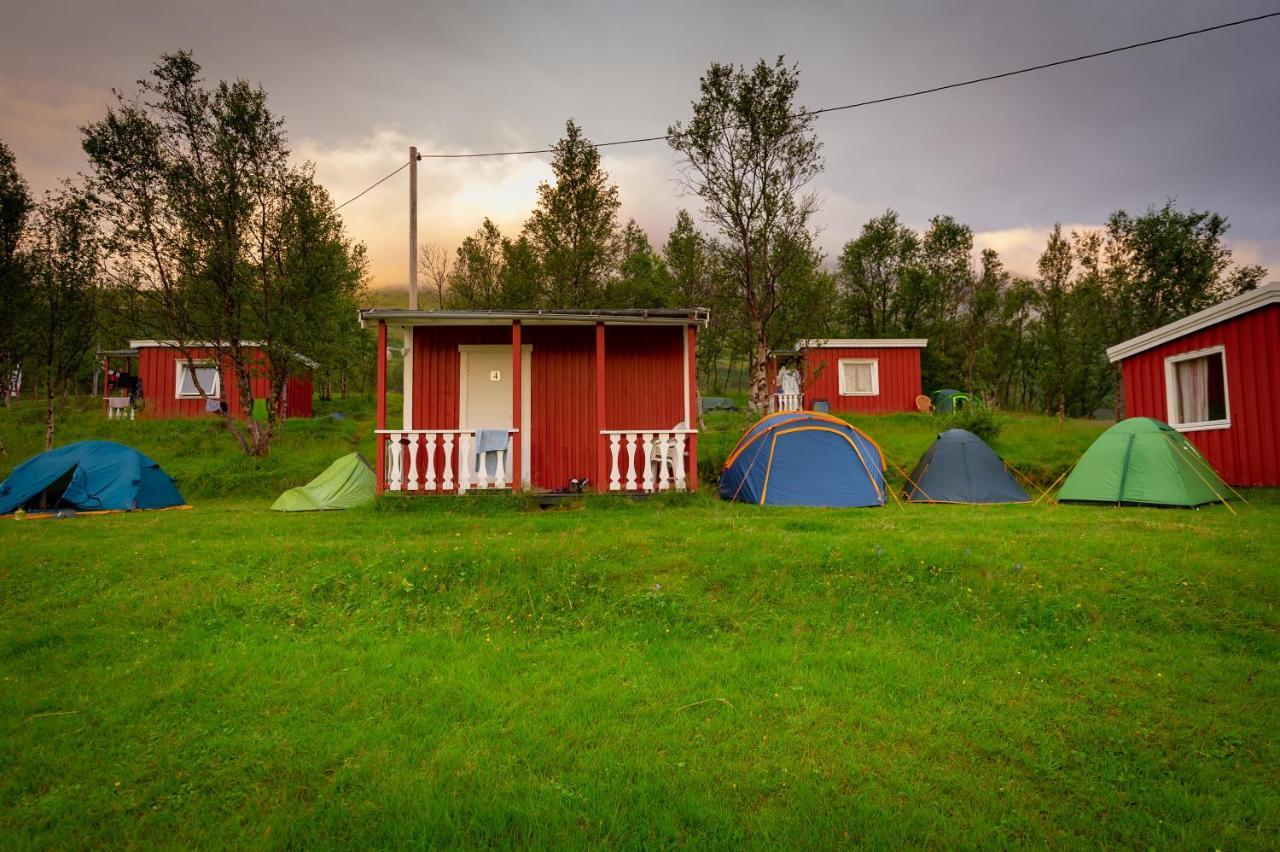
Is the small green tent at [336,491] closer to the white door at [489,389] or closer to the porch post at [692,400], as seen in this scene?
the white door at [489,389]

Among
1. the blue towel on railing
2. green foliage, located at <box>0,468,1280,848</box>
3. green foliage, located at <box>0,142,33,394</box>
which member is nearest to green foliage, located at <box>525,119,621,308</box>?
the blue towel on railing

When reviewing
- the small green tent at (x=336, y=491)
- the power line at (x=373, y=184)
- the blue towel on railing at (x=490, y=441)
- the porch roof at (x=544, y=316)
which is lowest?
the small green tent at (x=336, y=491)

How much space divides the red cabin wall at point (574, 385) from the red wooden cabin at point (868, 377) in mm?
11939

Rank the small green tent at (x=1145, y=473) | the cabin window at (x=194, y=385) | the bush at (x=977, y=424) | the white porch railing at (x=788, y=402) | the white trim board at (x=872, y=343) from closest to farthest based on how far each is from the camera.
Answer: the small green tent at (x=1145, y=473), the bush at (x=977, y=424), the cabin window at (x=194, y=385), the white porch railing at (x=788, y=402), the white trim board at (x=872, y=343)

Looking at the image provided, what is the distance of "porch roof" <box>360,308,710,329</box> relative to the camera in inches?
376

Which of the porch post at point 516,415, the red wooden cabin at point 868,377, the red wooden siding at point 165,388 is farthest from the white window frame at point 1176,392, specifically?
the red wooden siding at point 165,388

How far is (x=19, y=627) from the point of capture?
491 centimetres

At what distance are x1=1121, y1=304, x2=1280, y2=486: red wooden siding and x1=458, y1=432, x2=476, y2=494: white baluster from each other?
43.1ft

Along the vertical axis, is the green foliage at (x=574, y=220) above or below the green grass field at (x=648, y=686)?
above

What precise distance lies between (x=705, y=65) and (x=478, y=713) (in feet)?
56.0

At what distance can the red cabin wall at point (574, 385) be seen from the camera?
1092 centimetres

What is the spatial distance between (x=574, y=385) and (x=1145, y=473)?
31.0 ft

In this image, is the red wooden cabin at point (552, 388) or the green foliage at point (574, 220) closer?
the red wooden cabin at point (552, 388)

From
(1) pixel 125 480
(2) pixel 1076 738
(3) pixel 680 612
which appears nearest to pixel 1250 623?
(2) pixel 1076 738
